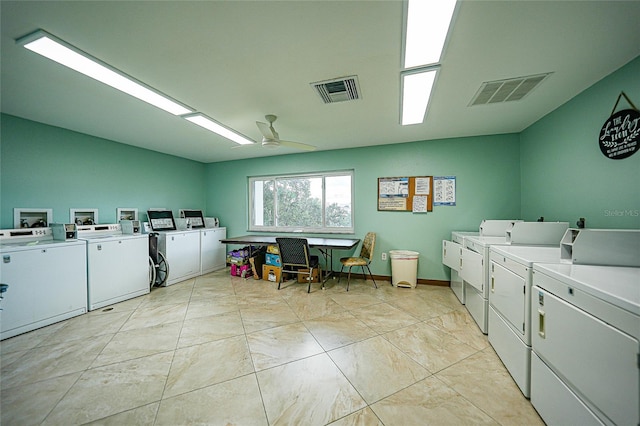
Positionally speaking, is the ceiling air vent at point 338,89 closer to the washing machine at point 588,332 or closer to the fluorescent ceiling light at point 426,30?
the fluorescent ceiling light at point 426,30

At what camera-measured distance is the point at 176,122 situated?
312cm

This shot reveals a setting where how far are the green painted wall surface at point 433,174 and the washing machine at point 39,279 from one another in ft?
12.1

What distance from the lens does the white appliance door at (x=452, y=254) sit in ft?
10.1

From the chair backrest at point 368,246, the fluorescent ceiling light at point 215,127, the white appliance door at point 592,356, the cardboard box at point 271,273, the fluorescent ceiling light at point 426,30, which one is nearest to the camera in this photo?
the white appliance door at point 592,356

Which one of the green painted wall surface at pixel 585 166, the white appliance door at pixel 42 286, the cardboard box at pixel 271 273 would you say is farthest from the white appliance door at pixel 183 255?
the green painted wall surface at pixel 585 166

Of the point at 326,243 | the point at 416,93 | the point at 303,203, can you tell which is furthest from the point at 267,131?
the point at 303,203

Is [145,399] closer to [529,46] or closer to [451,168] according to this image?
[529,46]

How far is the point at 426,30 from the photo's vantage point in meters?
1.54

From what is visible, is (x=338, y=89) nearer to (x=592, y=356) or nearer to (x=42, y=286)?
(x=592, y=356)

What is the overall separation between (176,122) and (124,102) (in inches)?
24.2

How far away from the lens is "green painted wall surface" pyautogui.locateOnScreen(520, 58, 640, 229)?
188cm

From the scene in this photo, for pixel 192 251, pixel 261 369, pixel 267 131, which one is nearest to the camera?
pixel 261 369

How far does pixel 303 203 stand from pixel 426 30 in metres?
3.70

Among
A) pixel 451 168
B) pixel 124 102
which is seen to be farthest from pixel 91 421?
pixel 451 168
